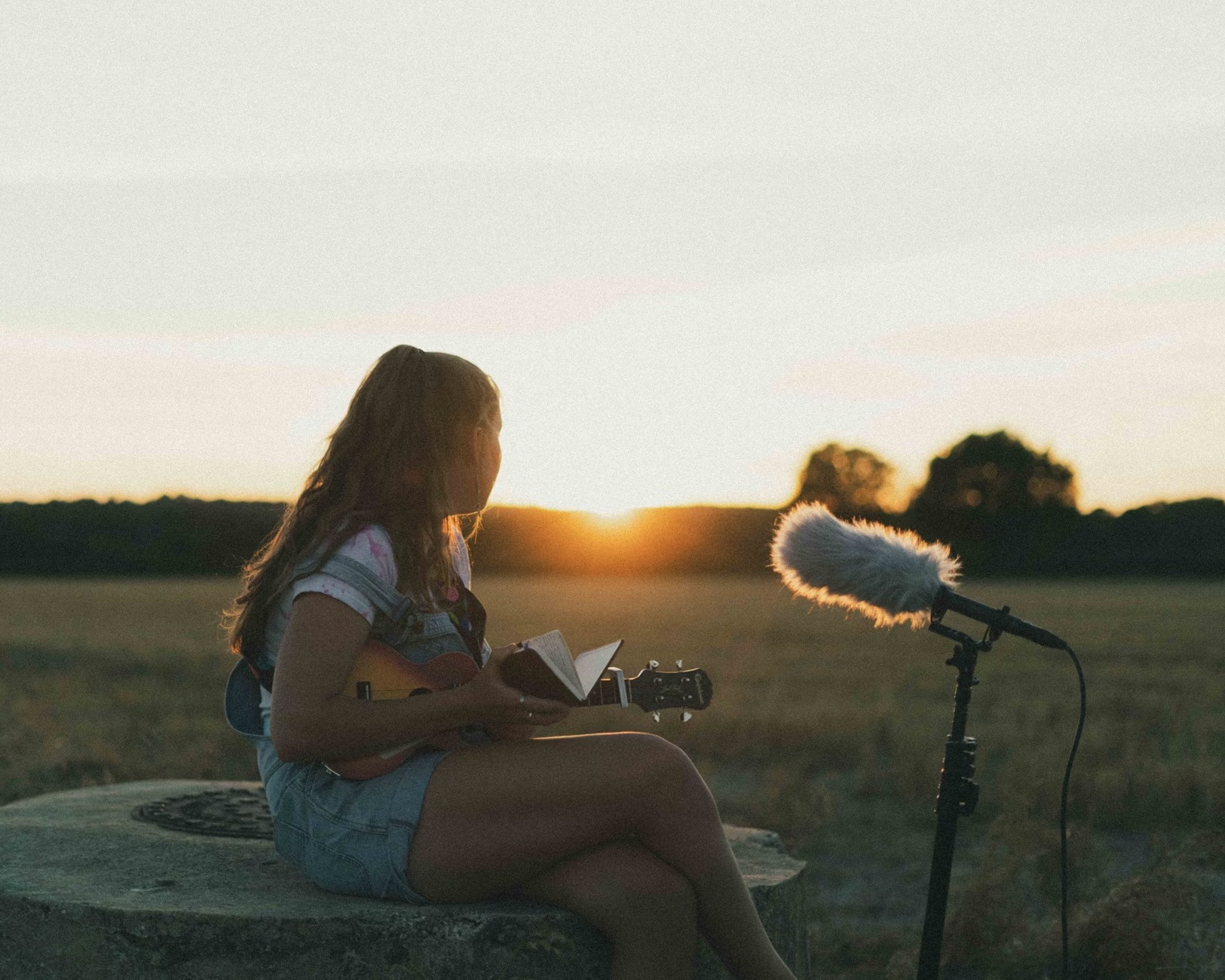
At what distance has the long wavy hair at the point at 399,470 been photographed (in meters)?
2.96

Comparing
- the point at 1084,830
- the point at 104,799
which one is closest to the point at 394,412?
the point at 104,799

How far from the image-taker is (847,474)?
274ft

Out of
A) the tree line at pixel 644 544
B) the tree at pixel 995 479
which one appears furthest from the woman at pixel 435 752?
the tree at pixel 995 479

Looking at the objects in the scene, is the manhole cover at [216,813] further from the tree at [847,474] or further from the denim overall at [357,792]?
the tree at [847,474]

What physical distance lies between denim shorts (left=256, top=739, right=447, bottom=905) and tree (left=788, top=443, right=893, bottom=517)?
78.5m

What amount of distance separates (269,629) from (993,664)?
55.8 feet

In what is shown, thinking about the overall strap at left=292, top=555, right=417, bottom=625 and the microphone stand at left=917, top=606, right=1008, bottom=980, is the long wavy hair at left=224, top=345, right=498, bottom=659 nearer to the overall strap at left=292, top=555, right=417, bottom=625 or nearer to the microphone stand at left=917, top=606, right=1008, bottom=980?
the overall strap at left=292, top=555, right=417, bottom=625

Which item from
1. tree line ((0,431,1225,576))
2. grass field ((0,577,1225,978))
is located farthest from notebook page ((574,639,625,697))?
tree line ((0,431,1225,576))

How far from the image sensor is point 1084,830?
684 centimetres

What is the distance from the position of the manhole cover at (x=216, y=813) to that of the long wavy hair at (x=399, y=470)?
140cm

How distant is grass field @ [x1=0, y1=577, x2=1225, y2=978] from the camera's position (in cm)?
530

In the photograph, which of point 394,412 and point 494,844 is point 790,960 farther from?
point 394,412

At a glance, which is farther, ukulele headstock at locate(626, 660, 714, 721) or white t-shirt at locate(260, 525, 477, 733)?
ukulele headstock at locate(626, 660, 714, 721)

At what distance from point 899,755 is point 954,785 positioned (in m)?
7.21
